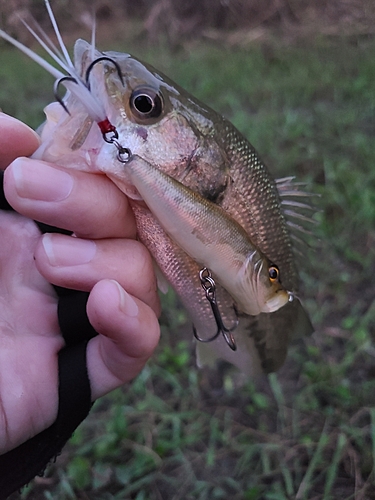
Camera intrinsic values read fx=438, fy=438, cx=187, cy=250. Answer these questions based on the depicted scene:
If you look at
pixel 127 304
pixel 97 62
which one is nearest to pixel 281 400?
pixel 127 304

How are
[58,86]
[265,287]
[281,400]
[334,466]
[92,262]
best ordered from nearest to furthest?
[58,86] → [92,262] → [265,287] → [334,466] → [281,400]

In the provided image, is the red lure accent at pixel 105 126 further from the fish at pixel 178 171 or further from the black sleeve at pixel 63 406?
the black sleeve at pixel 63 406

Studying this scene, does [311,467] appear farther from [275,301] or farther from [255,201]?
[255,201]

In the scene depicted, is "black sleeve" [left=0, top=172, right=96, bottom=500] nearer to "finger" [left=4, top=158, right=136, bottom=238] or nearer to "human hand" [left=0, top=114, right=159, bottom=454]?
"human hand" [left=0, top=114, right=159, bottom=454]

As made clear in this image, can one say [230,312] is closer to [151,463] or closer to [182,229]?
[182,229]

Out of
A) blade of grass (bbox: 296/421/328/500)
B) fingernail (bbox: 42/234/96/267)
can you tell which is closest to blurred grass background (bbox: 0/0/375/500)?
blade of grass (bbox: 296/421/328/500)

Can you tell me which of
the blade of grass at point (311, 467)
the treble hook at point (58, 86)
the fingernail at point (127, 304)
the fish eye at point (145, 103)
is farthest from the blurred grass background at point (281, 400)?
the fingernail at point (127, 304)
